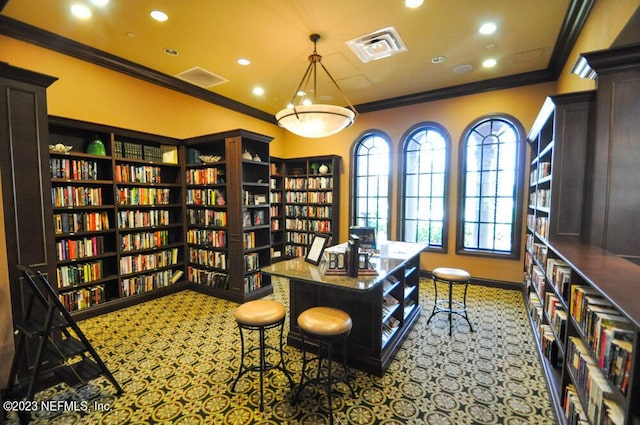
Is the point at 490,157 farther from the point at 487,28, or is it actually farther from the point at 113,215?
the point at 113,215

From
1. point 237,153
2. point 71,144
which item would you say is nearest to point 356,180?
point 237,153

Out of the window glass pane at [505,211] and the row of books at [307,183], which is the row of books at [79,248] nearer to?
the row of books at [307,183]

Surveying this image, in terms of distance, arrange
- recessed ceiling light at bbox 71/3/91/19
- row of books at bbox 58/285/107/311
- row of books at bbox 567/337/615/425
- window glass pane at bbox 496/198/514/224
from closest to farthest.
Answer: row of books at bbox 567/337/615/425
recessed ceiling light at bbox 71/3/91/19
row of books at bbox 58/285/107/311
window glass pane at bbox 496/198/514/224

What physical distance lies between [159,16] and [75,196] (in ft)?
7.64

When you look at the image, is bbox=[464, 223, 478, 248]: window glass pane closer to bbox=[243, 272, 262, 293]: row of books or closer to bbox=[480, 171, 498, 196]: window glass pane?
bbox=[480, 171, 498, 196]: window glass pane

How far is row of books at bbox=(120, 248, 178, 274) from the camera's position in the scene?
3.79 m

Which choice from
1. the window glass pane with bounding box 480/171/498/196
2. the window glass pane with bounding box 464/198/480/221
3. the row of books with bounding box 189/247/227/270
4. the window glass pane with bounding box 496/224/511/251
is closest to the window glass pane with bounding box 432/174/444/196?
Answer: the window glass pane with bounding box 464/198/480/221

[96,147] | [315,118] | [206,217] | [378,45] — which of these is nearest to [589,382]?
[315,118]

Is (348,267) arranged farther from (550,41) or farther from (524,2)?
(550,41)

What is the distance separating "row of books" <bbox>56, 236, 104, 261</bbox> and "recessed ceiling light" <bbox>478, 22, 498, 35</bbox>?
532cm

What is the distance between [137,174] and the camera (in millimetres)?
3934

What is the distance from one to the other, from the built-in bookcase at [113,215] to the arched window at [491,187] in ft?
16.2

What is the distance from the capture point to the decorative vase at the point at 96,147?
3496 mm

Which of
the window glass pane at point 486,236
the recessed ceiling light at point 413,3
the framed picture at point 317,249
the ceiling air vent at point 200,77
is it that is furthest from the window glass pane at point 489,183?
the ceiling air vent at point 200,77
